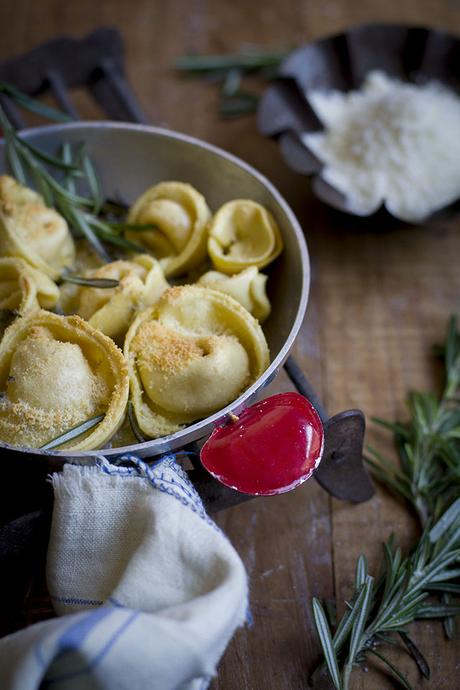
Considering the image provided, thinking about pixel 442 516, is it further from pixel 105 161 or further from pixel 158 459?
pixel 105 161

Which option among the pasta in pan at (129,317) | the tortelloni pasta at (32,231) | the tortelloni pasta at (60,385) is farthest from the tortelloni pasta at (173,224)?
the tortelloni pasta at (60,385)

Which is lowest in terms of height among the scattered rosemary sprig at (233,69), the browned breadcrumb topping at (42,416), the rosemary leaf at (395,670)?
the rosemary leaf at (395,670)

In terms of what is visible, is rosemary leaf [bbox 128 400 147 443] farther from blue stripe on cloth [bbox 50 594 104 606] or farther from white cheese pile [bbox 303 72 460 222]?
white cheese pile [bbox 303 72 460 222]

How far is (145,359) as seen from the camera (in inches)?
34.4

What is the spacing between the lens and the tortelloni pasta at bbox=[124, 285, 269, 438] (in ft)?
2.81

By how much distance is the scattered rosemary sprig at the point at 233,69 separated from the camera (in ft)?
4.95

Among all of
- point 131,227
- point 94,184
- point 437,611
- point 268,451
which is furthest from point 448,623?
point 94,184

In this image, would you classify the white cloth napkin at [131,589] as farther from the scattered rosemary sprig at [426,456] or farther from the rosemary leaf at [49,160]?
the rosemary leaf at [49,160]

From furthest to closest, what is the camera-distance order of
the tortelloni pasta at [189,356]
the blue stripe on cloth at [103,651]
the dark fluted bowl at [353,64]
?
the dark fluted bowl at [353,64] < the tortelloni pasta at [189,356] < the blue stripe on cloth at [103,651]

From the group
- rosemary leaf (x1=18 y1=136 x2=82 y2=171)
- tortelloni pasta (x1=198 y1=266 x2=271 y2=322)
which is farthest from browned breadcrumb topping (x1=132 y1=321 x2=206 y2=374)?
rosemary leaf (x1=18 y1=136 x2=82 y2=171)

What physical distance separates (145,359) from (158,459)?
0.12 meters

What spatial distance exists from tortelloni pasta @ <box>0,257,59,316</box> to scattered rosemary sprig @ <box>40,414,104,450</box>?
0.62ft

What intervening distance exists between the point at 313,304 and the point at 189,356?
1.53 feet

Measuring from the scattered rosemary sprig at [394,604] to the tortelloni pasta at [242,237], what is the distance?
41 cm
